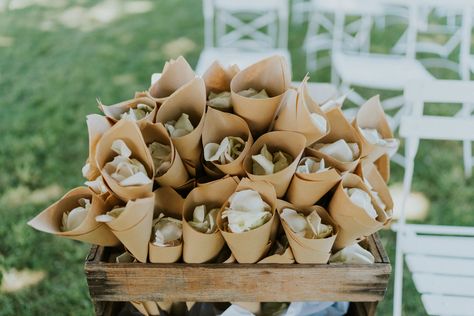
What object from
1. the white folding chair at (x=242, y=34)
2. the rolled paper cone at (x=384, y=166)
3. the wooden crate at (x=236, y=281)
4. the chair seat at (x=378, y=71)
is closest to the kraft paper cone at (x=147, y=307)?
the wooden crate at (x=236, y=281)

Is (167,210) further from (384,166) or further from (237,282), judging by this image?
(384,166)

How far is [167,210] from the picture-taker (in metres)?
1.11

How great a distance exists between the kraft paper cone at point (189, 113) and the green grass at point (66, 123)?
1324 millimetres

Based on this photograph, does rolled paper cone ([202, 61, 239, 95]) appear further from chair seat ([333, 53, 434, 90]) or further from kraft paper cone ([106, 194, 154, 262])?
chair seat ([333, 53, 434, 90])

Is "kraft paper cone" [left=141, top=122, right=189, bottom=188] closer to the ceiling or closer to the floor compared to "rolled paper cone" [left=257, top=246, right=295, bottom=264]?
closer to the ceiling

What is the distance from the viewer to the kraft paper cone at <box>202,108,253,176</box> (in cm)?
108

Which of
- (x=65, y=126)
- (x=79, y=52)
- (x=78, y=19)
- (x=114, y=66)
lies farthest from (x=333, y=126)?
(x=78, y=19)

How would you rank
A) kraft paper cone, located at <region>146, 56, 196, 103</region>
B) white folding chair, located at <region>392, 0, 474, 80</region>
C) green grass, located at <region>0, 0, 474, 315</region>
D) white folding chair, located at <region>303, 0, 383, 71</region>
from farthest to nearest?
white folding chair, located at <region>392, 0, 474, 80</region>, white folding chair, located at <region>303, 0, 383, 71</region>, green grass, located at <region>0, 0, 474, 315</region>, kraft paper cone, located at <region>146, 56, 196, 103</region>

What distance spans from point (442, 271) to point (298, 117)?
0.90 m

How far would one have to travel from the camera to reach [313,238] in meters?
1.02

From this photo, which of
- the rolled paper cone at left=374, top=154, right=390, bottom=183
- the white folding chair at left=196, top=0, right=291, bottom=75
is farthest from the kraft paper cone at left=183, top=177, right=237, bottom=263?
the white folding chair at left=196, top=0, right=291, bottom=75

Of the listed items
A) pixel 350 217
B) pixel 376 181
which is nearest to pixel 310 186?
pixel 350 217

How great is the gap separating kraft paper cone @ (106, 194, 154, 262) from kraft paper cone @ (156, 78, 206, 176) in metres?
0.16

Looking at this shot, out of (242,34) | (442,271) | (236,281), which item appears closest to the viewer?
(236,281)
